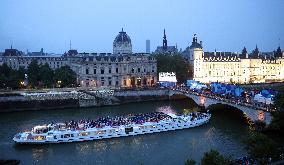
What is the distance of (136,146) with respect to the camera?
44.0m

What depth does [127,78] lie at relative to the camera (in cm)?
8612

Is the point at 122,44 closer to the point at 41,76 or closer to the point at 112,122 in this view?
the point at 41,76

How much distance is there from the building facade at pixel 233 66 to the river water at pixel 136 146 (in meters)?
41.0

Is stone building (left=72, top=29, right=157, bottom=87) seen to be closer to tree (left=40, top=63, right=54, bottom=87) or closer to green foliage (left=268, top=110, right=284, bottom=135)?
tree (left=40, top=63, right=54, bottom=87)

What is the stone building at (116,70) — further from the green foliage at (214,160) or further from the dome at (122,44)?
the green foliage at (214,160)

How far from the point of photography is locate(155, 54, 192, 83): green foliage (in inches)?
3692

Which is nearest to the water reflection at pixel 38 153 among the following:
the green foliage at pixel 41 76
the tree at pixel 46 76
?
the green foliage at pixel 41 76

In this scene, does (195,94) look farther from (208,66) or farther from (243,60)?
(243,60)

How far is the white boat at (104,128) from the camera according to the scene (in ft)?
147

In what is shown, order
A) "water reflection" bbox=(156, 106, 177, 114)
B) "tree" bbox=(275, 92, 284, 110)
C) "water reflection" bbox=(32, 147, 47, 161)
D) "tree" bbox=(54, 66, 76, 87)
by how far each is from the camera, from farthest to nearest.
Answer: "tree" bbox=(54, 66, 76, 87), "water reflection" bbox=(156, 106, 177, 114), "tree" bbox=(275, 92, 284, 110), "water reflection" bbox=(32, 147, 47, 161)

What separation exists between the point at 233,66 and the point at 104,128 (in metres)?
64.8

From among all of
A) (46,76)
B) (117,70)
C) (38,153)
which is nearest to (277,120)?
(38,153)

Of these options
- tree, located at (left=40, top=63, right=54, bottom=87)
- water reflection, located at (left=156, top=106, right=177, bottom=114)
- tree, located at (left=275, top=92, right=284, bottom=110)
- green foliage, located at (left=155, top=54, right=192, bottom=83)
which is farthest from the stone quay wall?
tree, located at (left=275, top=92, right=284, bottom=110)

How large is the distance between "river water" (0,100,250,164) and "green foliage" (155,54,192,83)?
119 feet
